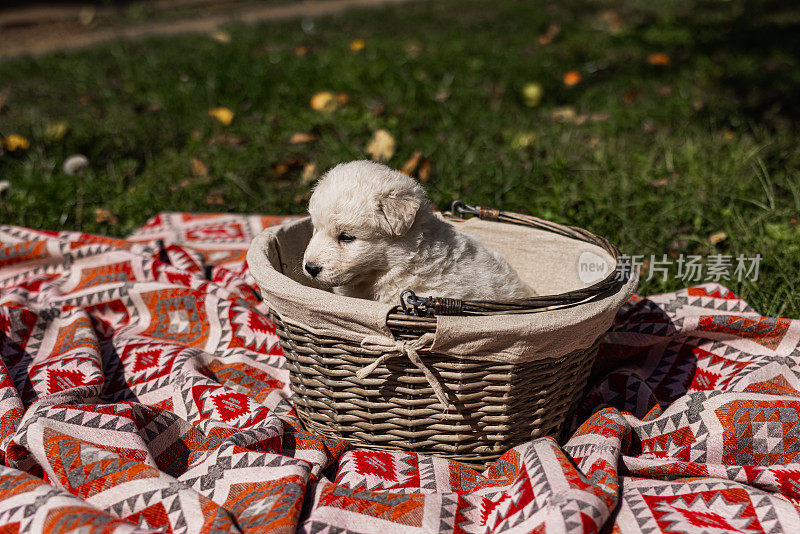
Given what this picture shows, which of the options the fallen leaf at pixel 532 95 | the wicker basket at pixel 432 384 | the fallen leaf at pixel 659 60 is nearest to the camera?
the wicker basket at pixel 432 384

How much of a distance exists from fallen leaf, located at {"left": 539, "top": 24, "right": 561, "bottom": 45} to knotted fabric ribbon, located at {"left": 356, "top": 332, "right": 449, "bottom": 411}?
732 cm

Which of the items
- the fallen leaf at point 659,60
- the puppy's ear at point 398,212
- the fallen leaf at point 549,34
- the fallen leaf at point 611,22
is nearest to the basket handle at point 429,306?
the puppy's ear at point 398,212

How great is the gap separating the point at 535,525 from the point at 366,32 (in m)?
8.37

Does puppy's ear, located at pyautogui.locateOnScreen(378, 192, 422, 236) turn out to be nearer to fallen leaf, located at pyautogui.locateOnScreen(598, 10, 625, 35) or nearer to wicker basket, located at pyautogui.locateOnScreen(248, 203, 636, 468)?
wicker basket, located at pyautogui.locateOnScreen(248, 203, 636, 468)

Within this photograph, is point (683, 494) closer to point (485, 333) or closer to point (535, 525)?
point (535, 525)

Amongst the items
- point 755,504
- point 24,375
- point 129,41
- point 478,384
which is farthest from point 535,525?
point 129,41

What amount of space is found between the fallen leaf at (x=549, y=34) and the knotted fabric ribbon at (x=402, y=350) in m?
7.32

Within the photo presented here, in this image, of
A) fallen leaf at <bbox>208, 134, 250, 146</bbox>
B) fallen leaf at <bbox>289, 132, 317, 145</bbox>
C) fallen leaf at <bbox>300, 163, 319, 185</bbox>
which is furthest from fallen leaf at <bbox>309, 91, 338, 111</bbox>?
fallen leaf at <bbox>300, 163, 319, 185</bbox>

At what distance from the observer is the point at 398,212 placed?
2.48 metres

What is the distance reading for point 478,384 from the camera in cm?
226

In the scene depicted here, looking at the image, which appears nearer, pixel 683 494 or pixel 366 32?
pixel 683 494

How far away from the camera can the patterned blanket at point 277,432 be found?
2.05 metres

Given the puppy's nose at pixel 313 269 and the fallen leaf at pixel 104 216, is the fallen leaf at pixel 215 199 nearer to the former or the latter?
the fallen leaf at pixel 104 216

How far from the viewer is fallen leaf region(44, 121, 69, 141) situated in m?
5.56
